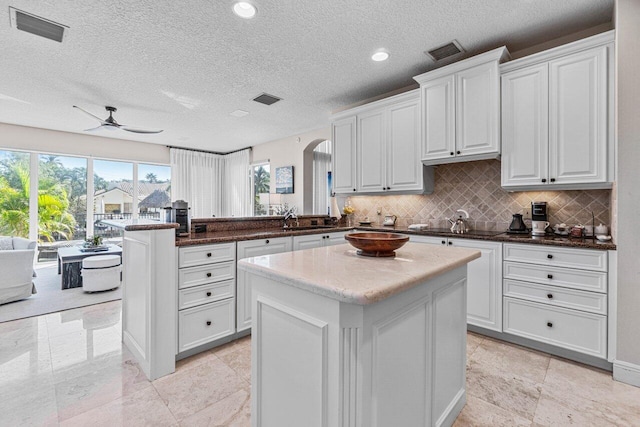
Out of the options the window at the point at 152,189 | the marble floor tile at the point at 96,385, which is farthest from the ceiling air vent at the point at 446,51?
the window at the point at 152,189

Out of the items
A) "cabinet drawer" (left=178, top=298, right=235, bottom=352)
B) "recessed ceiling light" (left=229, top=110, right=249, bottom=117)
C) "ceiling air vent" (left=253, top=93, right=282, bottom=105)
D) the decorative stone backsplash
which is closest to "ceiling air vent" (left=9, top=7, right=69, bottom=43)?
"ceiling air vent" (left=253, top=93, right=282, bottom=105)

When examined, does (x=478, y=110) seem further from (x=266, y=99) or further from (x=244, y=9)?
(x=266, y=99)

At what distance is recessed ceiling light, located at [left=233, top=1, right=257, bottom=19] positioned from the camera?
2.11 metres

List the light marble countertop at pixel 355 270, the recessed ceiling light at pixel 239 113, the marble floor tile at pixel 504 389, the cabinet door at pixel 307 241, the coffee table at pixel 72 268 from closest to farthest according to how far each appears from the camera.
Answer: the light marble countertop at pixel 355 270 → the marble floor tile at pixel 504 389 → the cabinet door at pixel 307 241 → the coffee table at pixel 72 268 → the recessed ceiling light at pixel 239 113

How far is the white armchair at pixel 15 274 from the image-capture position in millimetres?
3490

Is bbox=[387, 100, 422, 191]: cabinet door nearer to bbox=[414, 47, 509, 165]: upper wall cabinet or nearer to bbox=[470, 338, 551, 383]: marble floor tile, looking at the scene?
bbox=[414, 47, 509, 165]: upper wall cabinet

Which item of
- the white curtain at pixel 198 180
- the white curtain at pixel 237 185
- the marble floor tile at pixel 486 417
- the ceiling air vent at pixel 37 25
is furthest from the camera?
the white curtain at pixel 237 185

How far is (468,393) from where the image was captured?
1920 mm

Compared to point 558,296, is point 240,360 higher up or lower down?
lower down

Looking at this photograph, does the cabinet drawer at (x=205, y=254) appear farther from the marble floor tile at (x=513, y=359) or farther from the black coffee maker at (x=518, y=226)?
the black coffee maker at (x=518, y=226)

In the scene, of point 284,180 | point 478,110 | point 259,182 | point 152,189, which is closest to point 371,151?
point 478,110

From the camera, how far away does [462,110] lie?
114 inches

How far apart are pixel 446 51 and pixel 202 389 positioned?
358cm

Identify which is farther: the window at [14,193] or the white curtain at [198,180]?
the white curtain at [198,180]
